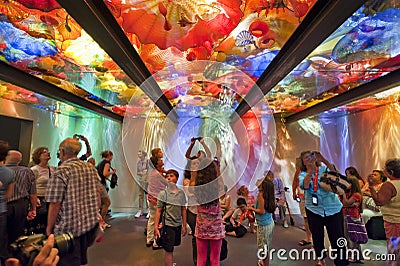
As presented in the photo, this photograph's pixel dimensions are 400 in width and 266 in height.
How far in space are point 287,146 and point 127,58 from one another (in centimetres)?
442

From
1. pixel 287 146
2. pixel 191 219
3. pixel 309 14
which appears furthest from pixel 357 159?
pixel 309 14

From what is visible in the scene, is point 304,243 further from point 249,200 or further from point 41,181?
point 41,181

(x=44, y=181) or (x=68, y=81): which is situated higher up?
(x=68, y=81)

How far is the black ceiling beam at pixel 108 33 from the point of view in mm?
1295

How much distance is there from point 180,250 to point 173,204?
1.28 meters

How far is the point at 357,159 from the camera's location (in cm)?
479

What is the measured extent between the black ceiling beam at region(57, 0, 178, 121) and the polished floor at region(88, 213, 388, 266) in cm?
199

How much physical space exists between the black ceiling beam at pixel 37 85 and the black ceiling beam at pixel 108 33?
1483mm

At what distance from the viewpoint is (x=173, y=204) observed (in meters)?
2.17

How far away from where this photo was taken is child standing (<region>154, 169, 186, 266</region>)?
7.00ft

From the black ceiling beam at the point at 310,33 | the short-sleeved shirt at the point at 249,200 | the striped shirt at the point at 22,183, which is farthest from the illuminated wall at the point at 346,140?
the striped shirt at the point at 22,183

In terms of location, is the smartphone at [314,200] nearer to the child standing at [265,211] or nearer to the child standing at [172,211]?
the child standing at [265,211]

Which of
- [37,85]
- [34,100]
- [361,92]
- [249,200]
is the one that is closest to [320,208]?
[361,92]

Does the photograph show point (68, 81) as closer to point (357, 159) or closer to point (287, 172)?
point (287, 172)
